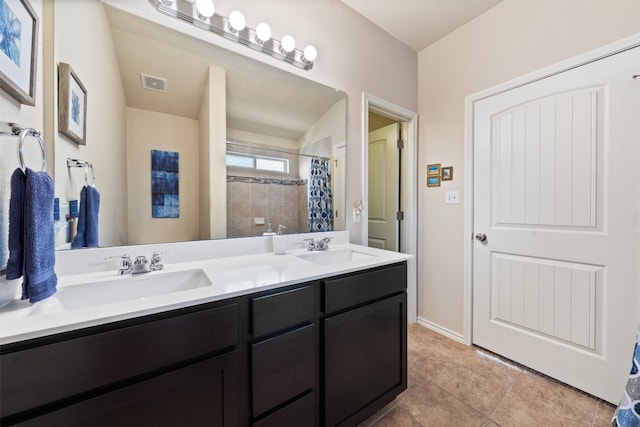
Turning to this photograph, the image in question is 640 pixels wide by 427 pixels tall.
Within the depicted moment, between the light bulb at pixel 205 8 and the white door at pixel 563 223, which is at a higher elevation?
the light bulb at pixel 205 8

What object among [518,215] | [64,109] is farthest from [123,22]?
[518,215]

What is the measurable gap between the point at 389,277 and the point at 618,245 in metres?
1.31

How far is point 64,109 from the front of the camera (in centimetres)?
95

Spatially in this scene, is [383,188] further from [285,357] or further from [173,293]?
[173,293]

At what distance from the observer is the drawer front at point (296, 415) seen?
93 cm

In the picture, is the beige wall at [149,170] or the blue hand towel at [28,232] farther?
the beige wall at [149,170]

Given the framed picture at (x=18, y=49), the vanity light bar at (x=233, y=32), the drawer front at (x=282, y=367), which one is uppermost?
the vanity light bar at (x=233, y=32)

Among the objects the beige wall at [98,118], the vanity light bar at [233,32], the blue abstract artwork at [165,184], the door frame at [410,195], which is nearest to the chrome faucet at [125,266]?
the beige wall at [98,118]

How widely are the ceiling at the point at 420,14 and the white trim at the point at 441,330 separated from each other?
2.60m

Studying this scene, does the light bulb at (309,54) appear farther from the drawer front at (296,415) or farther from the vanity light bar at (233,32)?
the drawer front at (296,415)

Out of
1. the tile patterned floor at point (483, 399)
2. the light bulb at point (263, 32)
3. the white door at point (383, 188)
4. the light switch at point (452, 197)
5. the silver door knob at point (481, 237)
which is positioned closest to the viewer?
the tile patterned floor at point (483, 399)

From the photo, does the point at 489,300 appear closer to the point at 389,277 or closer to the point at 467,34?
the point at 389,277

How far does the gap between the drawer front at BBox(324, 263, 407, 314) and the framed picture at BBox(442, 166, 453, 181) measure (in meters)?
1.16

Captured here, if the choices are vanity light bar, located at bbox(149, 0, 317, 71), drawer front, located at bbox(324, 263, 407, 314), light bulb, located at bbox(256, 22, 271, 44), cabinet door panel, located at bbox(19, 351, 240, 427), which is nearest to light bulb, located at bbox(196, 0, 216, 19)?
vanity light bar, located at bbox(149, 0, 317, 71)
